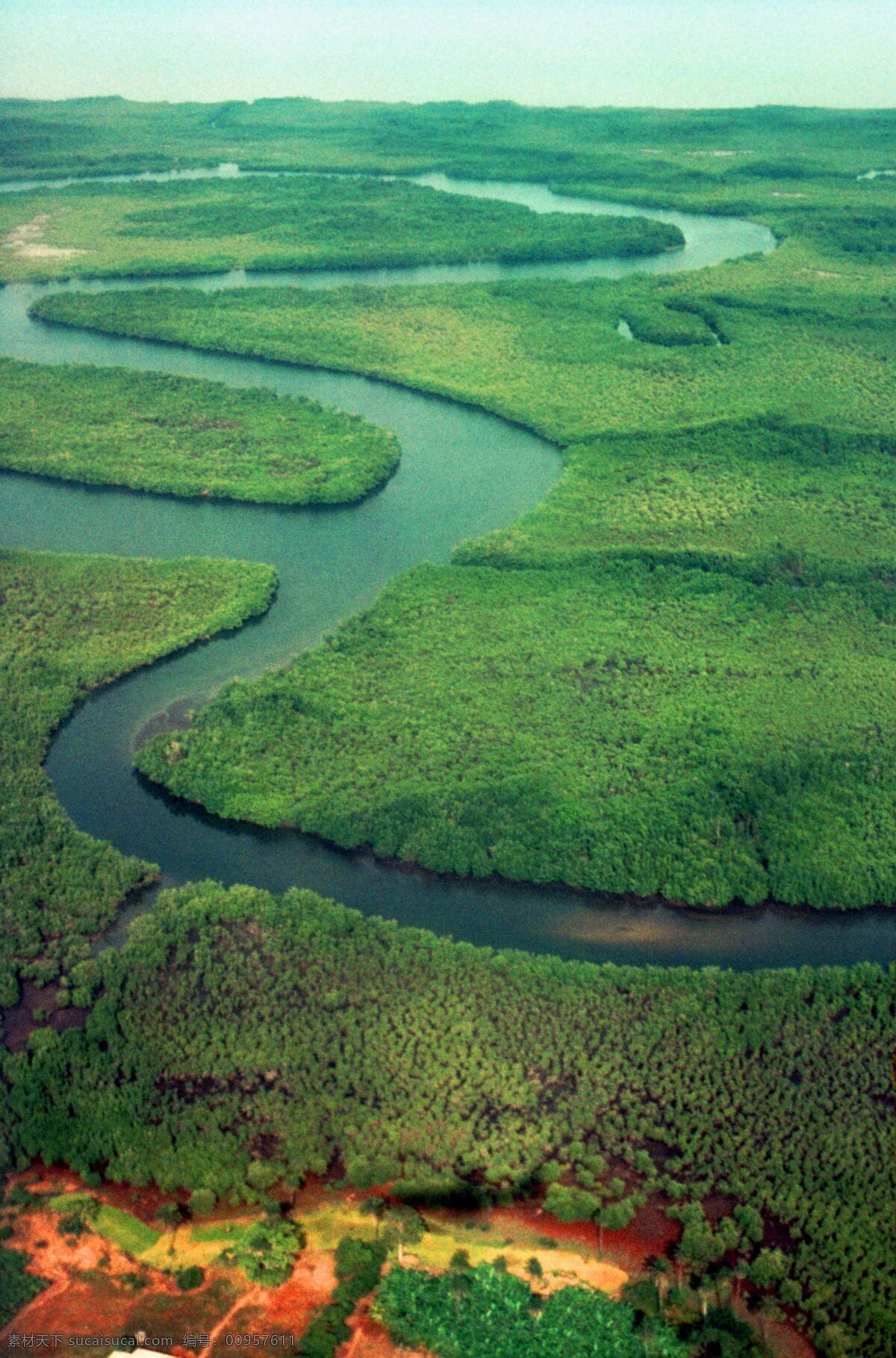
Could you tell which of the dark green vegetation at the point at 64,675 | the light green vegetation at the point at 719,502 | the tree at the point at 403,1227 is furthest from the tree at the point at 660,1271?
the light green vegetation at the point at 719,502

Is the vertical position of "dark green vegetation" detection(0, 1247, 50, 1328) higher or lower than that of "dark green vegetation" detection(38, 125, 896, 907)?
lower

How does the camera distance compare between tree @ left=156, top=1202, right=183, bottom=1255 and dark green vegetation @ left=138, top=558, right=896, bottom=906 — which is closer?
tree @ left=156, top=1202, right=183, bottom=1255

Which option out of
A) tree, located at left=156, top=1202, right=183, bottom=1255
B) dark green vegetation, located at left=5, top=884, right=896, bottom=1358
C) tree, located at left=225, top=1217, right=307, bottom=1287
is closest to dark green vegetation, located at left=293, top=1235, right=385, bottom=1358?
tree, located at left=225, top=1217, right=307, bottom=1287

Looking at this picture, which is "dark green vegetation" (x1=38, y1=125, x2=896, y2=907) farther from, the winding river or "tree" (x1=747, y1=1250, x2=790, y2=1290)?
"tree" (x1=747, y1=1250, x2=790, y2=1290)

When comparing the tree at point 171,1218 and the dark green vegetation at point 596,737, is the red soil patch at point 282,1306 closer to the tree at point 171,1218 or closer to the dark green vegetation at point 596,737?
the tree at point 171,1218

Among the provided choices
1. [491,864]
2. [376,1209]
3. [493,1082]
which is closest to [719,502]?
[491,864]

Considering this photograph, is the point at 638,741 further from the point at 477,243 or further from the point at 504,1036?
the point at 477,243
